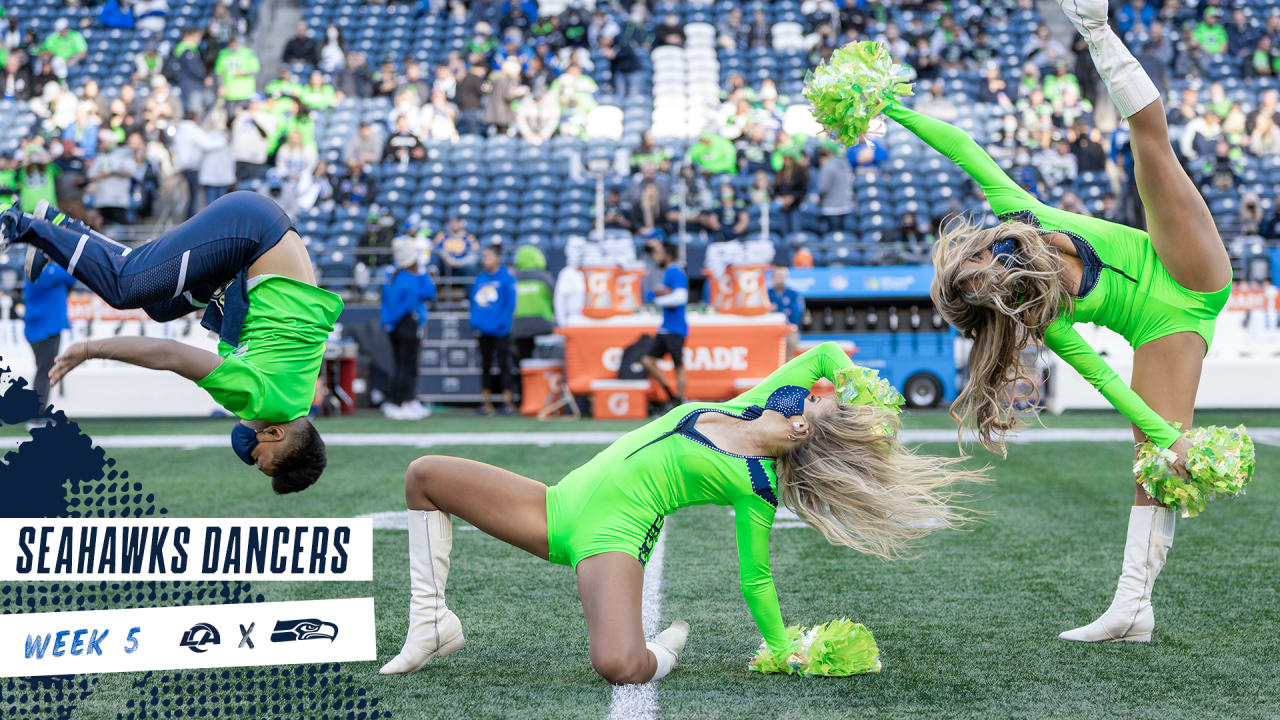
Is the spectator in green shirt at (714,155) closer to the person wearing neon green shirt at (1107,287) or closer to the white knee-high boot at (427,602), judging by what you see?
the person wearing neon green shirt at (1107,287)

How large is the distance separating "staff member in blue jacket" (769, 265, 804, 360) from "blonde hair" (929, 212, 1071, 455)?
9.30 m

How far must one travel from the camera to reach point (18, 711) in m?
3.24

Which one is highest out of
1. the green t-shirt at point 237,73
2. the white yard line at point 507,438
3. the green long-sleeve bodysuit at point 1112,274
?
the green t-shirt at point 237,73

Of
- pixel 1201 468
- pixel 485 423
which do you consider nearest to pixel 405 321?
pixel 485 423

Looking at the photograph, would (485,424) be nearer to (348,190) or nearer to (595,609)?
(348,190)

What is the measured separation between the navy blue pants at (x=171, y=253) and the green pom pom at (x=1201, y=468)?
296 centimetres

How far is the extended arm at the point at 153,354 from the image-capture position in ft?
12.3

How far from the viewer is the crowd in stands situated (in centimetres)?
1631

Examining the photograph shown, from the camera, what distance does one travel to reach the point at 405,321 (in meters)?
13.4

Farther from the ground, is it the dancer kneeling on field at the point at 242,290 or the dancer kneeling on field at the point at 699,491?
the dancer kneeling on field at the point at 242,290

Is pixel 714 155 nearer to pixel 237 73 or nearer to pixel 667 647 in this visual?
pixel 237 73

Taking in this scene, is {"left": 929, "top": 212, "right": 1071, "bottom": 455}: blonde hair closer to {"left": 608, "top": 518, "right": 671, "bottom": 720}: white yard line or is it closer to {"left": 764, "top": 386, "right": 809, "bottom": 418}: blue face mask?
{"left": 764, "top": 386, "right": 809, "bottom": 418}: blue face mask

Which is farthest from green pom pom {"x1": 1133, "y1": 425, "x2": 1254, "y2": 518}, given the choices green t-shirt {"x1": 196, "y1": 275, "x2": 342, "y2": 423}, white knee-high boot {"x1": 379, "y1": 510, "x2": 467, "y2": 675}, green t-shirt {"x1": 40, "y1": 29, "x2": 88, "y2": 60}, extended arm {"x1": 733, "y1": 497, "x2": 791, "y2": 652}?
green t-shirt {"x1": 40, "y1": 29, "x2": 88, "y2": 60}

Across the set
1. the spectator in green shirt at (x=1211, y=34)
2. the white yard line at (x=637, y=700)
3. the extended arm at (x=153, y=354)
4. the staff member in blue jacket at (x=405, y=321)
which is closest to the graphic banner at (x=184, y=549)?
the extended arm at (x=153, y=354)
